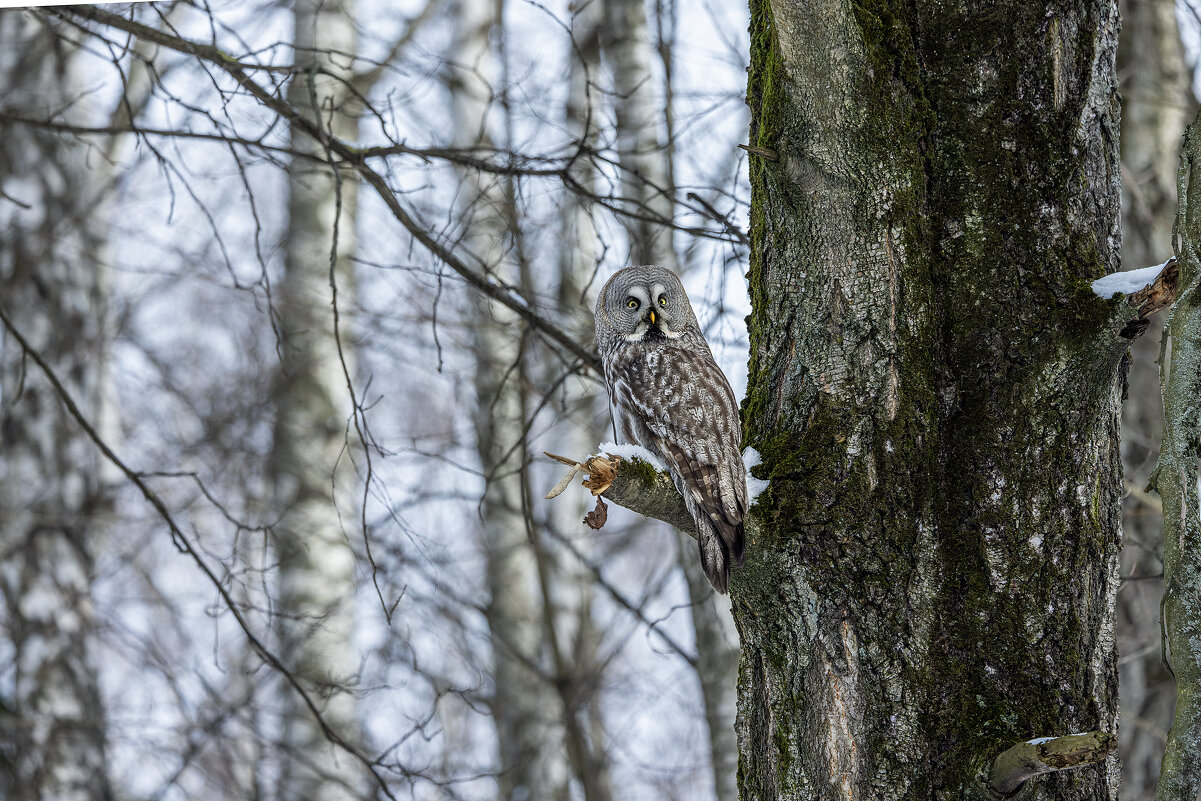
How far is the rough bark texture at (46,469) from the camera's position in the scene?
394cm

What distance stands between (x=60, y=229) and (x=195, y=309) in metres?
6.21

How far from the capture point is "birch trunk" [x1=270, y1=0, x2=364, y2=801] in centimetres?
430

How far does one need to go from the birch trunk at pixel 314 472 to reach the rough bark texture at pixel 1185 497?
331 centimetres

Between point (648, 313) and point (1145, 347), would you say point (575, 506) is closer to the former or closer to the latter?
point (1145, 347)

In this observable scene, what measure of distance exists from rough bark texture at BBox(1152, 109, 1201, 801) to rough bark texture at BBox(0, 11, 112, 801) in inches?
149

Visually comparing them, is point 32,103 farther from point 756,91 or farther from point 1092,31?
point 1092,31

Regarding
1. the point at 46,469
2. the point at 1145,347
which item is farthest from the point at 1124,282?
the point at 46,469

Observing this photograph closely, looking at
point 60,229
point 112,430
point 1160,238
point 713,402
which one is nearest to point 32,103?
point 60,229

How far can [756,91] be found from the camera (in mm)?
1981

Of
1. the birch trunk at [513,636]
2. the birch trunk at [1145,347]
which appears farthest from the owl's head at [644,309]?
the birch trunk at [513,636]

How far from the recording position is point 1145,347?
3.87 metres

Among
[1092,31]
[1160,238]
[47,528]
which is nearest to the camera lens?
[1092,31]

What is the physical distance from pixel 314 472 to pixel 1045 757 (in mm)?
3723

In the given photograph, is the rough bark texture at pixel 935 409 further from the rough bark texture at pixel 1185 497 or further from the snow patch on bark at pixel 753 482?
the rough bark texture at pixel 1185 497
